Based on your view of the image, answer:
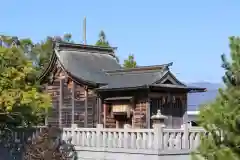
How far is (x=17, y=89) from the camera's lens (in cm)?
1969

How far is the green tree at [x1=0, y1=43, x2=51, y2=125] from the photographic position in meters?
19.5

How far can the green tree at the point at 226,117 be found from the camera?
7035 millimetres

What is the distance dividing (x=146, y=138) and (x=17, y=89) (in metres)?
5.68

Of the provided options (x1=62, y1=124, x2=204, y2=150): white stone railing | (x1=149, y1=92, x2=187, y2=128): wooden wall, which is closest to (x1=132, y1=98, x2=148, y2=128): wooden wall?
(x1=149, y1=92, x2=187, y2=128): wooden wall

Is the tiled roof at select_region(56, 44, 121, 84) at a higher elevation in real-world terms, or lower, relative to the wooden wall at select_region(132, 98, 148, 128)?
higher

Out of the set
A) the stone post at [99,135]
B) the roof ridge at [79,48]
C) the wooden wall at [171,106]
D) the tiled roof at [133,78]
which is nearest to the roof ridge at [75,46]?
the roof ridge at [79,48]

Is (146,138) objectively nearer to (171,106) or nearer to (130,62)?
(171,106)

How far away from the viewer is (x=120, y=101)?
77.4ft

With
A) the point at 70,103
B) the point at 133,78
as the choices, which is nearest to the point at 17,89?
the point at 133,78

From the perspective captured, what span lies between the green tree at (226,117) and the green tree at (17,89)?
12.8 metres

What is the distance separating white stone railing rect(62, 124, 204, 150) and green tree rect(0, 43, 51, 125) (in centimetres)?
266

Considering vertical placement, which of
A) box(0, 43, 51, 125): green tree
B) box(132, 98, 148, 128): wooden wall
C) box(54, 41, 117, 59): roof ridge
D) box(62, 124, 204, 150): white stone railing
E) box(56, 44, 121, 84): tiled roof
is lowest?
box(62, 124, 204, 150): white stone railing

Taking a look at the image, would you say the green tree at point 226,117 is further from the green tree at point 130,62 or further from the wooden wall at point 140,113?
the green tree at point 130,62

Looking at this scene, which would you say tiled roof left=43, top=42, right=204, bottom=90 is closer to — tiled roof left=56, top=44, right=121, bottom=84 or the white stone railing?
tiled roof left=56, top=44, right=121, bottom=84
